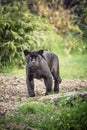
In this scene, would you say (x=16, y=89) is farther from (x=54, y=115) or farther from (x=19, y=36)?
(x=19, y=36)

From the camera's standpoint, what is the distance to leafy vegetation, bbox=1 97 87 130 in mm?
8609

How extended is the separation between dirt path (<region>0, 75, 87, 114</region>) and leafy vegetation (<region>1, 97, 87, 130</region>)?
69 cm

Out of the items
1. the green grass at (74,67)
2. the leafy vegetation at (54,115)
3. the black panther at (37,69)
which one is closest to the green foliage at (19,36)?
the green grass at (74,67)

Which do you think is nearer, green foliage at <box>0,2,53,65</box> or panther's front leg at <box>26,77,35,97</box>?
panther's front leg at <box>26,77,35,97</box>

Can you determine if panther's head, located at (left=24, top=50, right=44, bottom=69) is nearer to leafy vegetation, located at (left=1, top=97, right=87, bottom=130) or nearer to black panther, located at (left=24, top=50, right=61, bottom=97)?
black panther, located at (left=24, top=50, right=61, bottom=97)

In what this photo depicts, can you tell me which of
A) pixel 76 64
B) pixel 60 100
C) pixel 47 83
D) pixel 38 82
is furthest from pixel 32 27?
pixel 60 100

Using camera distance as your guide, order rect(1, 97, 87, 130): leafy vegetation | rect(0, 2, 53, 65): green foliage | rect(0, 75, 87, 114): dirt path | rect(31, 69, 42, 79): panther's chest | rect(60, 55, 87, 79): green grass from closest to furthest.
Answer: rect(1, 97, 87, 130): leafy vegetation < rect(0, 75, 87, 114): dirt path < rect(31, 69, 42, 79): panther's chest < rect(60, 55, 87, 79): green grass < rect(0, 2, 53, 65): green foliage

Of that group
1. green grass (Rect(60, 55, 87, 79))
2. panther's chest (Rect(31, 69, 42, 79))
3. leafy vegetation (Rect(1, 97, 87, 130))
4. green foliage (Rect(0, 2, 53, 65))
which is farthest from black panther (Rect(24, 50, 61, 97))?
green foliage (Rect(0, 2, 53, 65))

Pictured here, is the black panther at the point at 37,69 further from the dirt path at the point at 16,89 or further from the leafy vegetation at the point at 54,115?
the leafy vegetation at the point at 54,115

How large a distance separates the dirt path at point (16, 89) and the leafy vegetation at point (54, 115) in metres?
0.69

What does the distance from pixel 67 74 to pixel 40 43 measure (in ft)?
9.13

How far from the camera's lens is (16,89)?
46.8 feet

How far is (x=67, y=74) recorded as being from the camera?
1797 centimetres

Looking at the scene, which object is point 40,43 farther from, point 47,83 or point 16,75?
point 47,83
